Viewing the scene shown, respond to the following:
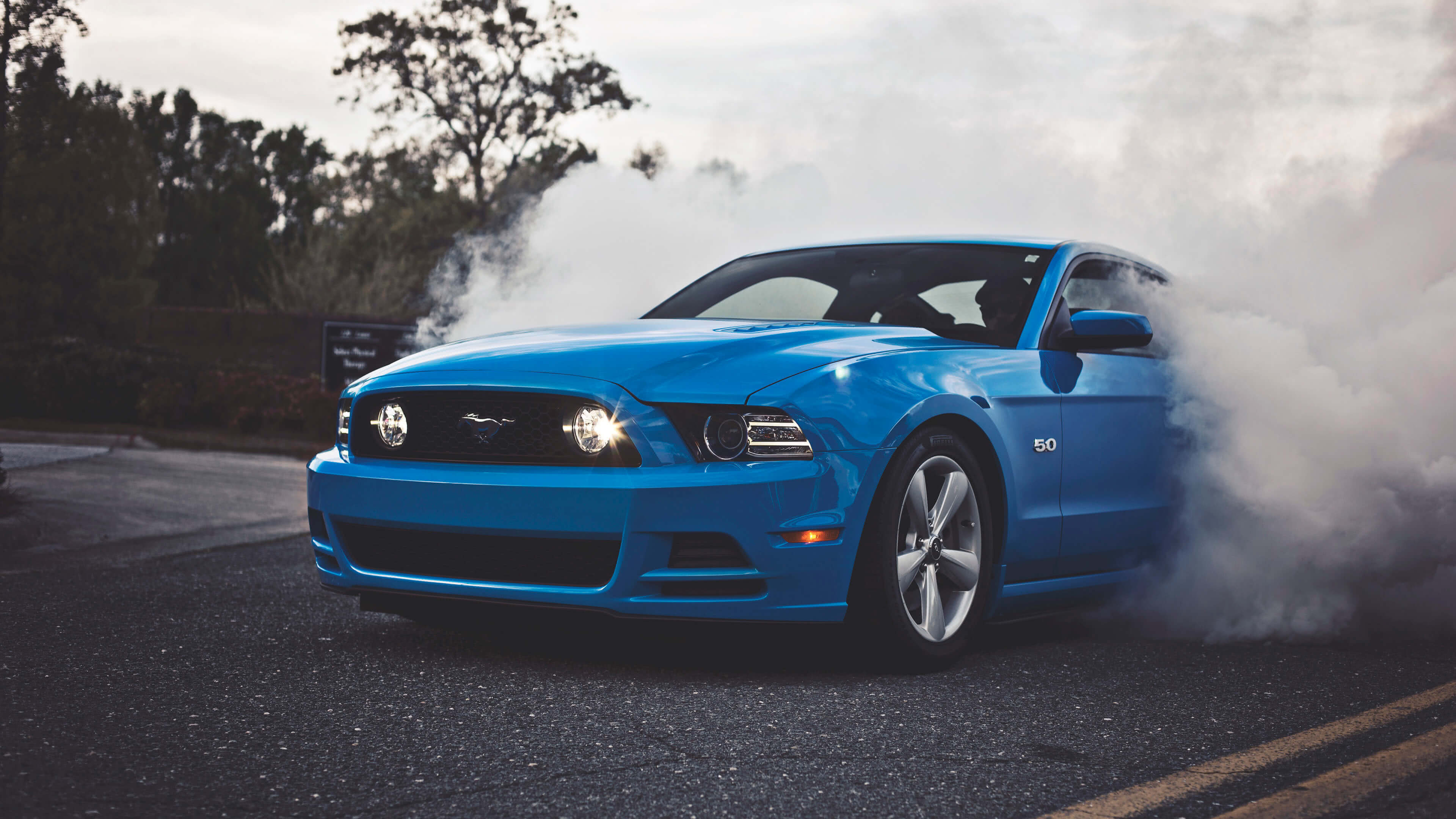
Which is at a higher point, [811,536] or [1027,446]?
[1027,446]

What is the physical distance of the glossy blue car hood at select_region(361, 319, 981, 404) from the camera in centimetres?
413

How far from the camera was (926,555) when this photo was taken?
4438mm

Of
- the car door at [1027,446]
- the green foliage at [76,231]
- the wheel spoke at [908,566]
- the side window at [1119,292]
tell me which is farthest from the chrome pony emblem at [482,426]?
the green foliage at [76,231]

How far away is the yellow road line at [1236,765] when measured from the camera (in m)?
3.08

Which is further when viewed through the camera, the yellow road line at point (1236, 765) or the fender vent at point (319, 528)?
the fender vent at point (319, 528)

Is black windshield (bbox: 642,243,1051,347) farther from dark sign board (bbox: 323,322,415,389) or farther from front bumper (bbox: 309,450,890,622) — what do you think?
dark sign board (bbox: 323,322,415,389)

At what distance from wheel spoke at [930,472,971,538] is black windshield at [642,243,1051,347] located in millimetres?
691

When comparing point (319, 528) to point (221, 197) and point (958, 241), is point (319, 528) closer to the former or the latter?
point (958, 241)

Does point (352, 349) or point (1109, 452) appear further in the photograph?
point (352, 349)

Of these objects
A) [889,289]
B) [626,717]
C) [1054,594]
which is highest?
[889,289]

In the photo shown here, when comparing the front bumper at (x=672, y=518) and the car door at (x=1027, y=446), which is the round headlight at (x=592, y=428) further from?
the car door at (x=1027, y=446)

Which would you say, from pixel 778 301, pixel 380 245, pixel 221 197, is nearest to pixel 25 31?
pixel 778 301

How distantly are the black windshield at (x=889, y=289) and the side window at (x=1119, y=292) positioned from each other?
323 millimetres

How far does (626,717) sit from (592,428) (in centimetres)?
82
